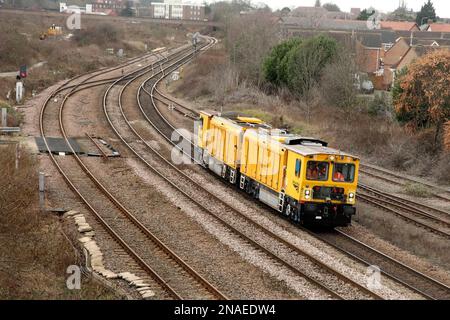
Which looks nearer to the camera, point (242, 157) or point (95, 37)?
point (242, 157)

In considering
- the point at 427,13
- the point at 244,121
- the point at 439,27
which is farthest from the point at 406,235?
the point at 427,13

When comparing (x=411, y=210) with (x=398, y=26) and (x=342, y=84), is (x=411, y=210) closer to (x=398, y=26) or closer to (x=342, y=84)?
(x=342, y=84)

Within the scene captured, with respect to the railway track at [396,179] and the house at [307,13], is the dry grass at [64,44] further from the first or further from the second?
the house at [307,13]

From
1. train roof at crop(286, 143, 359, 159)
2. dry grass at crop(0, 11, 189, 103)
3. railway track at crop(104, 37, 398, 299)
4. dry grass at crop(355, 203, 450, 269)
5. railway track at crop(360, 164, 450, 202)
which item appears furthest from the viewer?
dry grass at crop(0, 11, 189, 103)

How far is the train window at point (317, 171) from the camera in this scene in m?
19.4

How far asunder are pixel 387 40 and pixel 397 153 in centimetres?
5908

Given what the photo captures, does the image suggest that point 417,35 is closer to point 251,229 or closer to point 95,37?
point 95,37

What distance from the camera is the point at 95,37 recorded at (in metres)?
89.3

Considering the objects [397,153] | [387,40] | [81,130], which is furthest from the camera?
[387,40]

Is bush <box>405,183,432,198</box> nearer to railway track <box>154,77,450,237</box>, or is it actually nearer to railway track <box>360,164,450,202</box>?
railway track <box>360,164,450,202</box>

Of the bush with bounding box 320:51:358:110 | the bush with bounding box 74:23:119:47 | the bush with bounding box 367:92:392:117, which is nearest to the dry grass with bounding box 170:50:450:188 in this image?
the bush with bounding box 367:92:392:117

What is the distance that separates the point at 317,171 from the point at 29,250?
856cm

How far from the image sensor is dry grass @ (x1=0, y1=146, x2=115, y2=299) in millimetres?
13016
